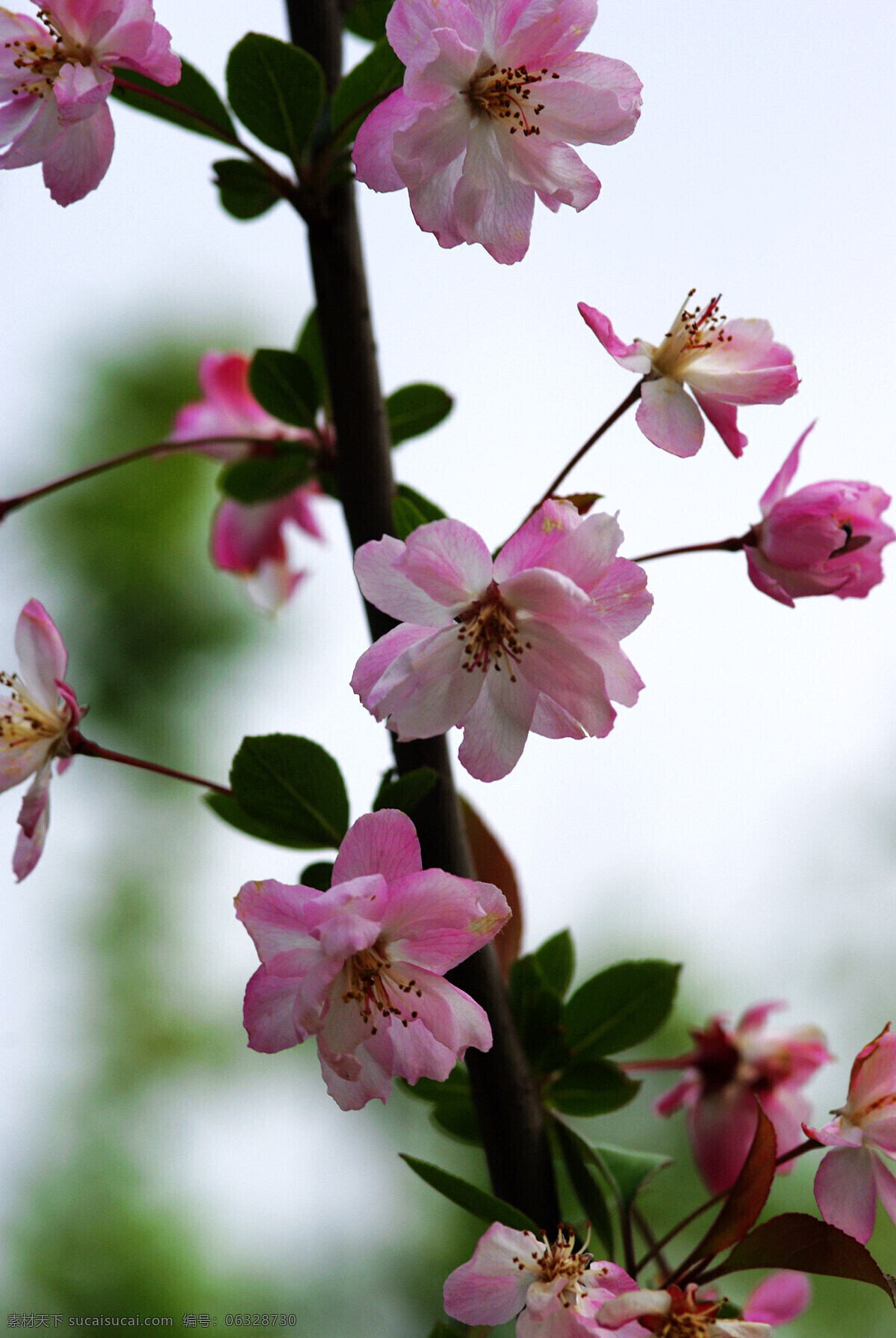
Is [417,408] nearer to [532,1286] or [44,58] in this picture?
[44,58]

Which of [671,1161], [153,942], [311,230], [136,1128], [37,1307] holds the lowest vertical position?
[37,1307]

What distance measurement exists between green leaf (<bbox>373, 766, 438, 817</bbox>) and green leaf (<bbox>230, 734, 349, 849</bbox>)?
0.13ft

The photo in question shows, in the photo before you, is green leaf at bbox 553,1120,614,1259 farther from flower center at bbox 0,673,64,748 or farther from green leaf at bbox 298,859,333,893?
flower center at bbox 0,673,64,748

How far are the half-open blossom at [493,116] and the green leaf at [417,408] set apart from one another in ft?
0.97

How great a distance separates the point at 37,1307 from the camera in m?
4.05

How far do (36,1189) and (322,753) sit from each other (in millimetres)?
4468

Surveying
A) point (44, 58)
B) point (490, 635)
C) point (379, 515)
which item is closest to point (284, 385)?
point (379, 515)

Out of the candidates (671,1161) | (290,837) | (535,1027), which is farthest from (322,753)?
(671,1161)

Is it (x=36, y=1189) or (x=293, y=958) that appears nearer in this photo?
(x=293, y=958)

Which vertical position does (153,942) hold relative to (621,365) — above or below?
below

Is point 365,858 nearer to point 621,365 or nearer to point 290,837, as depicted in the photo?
point 290,837

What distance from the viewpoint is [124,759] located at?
2.10 ft

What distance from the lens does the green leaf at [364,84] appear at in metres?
0.68

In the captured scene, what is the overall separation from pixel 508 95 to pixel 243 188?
0.23 metres
